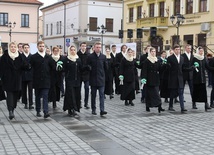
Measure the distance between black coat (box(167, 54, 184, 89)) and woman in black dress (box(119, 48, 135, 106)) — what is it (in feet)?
5.01

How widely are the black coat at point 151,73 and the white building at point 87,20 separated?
39.7m

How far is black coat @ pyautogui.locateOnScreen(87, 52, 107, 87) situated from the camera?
10266mm

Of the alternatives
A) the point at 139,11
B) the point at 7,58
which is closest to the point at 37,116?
the point at 7,58

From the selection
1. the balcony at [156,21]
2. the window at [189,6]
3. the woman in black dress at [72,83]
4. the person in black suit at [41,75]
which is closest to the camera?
the person in black suit at [41,75]

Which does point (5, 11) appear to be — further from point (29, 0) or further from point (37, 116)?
point (37, 116)

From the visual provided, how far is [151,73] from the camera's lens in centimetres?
1079

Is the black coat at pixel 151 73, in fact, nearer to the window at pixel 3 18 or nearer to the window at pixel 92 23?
the window at pixel 92 23

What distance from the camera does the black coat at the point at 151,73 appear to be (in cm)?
1076

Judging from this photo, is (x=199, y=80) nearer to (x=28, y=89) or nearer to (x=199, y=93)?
(x=199, y=93)

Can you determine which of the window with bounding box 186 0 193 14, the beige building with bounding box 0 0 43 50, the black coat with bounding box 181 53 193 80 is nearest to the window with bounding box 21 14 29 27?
the beige building with bounding box 0 0 43 50

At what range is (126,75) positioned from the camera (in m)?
12.2

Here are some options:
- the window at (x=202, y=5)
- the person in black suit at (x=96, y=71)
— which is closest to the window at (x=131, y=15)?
the window at (x=202, y=5)

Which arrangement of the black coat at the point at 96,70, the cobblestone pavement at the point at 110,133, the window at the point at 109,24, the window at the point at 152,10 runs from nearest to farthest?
the cobblestone pavement at the point at 110,133
the black coat at the point at 96,70
the window at the point at 152,10
the window at the point at 109,24

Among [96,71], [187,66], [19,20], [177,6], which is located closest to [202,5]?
[177,6]
